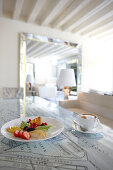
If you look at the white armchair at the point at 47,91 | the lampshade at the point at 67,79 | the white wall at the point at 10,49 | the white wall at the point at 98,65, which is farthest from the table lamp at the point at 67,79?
the white wall at the point at 98,65

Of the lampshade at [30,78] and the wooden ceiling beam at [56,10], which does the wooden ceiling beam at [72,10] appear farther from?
the lampshade at [30,78]

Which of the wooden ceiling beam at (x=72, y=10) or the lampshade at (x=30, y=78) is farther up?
the wooden ceiling beam at (x=72, y=10)

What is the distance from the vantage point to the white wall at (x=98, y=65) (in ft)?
12.9

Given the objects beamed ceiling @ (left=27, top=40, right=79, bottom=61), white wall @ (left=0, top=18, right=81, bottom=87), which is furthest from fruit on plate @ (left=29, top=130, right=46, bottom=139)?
beamed ceiling @ (left=27, top=40, right=79, bottom=61)

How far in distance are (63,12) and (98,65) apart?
6.88 ft

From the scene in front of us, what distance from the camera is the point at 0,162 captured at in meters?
0.50

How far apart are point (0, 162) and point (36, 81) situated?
268cm

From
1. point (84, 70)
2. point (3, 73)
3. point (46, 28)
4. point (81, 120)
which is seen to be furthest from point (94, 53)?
point (81, 120)

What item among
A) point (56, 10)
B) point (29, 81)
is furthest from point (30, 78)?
point (56, 10)

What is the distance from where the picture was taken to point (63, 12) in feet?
8.80

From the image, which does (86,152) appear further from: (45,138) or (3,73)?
(3,73)

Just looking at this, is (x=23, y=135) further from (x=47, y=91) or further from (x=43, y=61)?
(x=43, y=61)

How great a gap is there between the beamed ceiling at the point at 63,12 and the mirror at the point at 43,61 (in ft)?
1.29

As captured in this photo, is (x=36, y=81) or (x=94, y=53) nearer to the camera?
(x=36, y=81)
